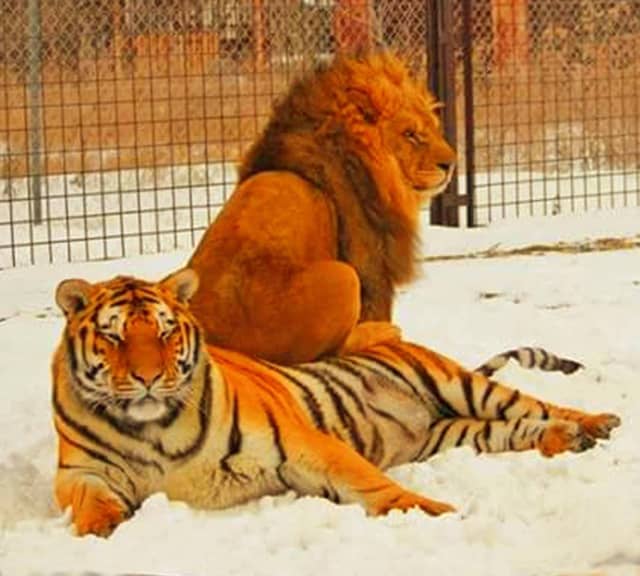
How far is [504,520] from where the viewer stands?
510cm

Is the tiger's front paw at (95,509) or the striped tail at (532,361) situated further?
the striped tail at (532,361)

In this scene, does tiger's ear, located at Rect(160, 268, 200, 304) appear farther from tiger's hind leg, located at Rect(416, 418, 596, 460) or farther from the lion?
tiger's hind leg, located at Rect(416, 418, 596, 460)

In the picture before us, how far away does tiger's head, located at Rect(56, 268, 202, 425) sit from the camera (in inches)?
205

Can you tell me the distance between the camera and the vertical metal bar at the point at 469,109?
504 inches

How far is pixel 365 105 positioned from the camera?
22.7ft

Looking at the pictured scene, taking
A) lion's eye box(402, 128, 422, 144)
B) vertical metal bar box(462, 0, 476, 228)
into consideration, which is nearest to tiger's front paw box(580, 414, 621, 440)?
lion's eye box(402, 128, 422, 144)

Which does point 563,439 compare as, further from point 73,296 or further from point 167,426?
point 73,296

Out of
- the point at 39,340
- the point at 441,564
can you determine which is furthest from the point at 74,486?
the point at 39,340

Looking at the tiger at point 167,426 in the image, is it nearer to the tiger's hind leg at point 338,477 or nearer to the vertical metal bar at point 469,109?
the tiger's hind leg at point 338,477

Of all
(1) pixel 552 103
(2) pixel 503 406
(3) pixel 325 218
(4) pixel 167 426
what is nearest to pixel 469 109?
(1) pixel 552 103

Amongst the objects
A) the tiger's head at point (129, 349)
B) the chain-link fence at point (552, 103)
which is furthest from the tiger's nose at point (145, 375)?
the chain-link fence at point (552, 103)

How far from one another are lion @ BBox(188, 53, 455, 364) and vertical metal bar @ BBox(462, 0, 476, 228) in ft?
18.6

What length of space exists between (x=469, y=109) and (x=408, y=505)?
787 cm

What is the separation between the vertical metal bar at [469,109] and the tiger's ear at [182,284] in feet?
24.2
